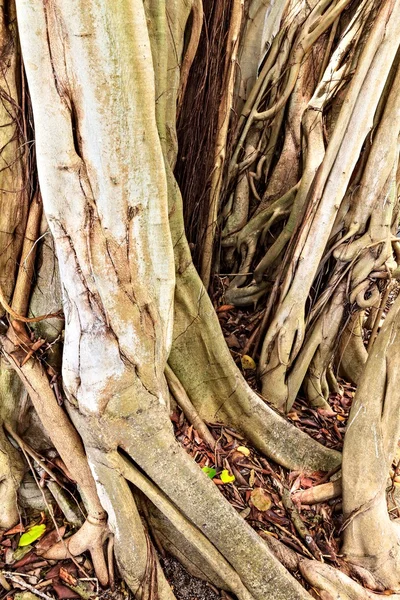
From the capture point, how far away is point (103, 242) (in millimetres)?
1204

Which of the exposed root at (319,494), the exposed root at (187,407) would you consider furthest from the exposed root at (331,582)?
the exposed root at (187,407)

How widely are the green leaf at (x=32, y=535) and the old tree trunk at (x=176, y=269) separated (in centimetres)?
8

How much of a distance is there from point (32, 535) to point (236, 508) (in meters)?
0.81

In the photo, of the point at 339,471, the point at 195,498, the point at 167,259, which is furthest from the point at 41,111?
the point at 339,471

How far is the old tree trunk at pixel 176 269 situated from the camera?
3.67 feet

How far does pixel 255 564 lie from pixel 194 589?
10.7 inches

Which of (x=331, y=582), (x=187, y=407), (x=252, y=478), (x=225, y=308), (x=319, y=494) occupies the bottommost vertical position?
(x=331, y=582)

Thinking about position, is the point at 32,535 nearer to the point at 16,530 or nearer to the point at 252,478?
the point at 16,530

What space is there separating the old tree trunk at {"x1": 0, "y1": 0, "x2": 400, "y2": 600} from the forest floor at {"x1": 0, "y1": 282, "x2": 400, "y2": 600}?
5 centimetres

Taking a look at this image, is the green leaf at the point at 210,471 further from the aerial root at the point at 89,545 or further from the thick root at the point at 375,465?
the thick root at the point at 375,465

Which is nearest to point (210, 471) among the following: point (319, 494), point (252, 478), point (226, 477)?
point (226, 477)

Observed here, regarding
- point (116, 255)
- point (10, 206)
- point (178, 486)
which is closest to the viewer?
point (116, 255)

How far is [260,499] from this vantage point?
180cm

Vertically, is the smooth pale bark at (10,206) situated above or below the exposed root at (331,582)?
above
